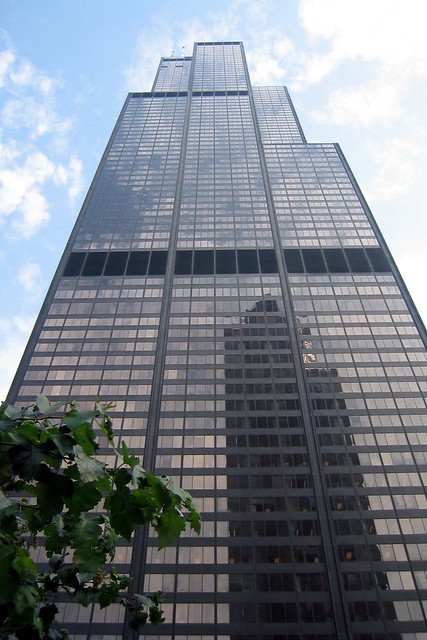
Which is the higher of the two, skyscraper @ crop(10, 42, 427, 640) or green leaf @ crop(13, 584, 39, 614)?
skyscraper @ crop(10, 42, 427, 640)

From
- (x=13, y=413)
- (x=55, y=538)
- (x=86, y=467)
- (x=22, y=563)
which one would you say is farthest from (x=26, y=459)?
(x=55, y=538)

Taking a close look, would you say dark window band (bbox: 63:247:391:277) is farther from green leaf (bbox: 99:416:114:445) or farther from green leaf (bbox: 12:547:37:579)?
green leaf (bbox: 12:547:37:579)

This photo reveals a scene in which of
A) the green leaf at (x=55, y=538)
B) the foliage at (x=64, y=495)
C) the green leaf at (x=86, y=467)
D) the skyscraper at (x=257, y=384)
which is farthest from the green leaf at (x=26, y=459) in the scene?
the skyscraper at (x=257, y=384)

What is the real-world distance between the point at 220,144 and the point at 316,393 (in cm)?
10921

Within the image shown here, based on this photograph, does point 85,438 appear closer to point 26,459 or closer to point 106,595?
point 26,459

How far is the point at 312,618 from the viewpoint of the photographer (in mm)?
60750

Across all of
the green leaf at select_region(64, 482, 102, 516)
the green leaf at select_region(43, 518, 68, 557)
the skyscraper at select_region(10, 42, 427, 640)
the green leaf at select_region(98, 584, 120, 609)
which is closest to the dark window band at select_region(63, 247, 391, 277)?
the skyscraper at select_region(10, 42, 427, 640)

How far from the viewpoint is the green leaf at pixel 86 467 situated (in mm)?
3453

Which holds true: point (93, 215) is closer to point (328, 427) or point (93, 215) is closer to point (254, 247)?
point (254, 247)

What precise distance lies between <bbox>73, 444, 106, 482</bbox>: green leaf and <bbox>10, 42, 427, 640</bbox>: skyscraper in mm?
67917

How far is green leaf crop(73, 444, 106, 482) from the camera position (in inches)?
136

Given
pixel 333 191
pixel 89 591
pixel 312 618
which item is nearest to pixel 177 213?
pixel 333 191

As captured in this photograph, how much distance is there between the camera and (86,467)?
3.48 meters

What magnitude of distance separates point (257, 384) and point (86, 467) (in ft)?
273
